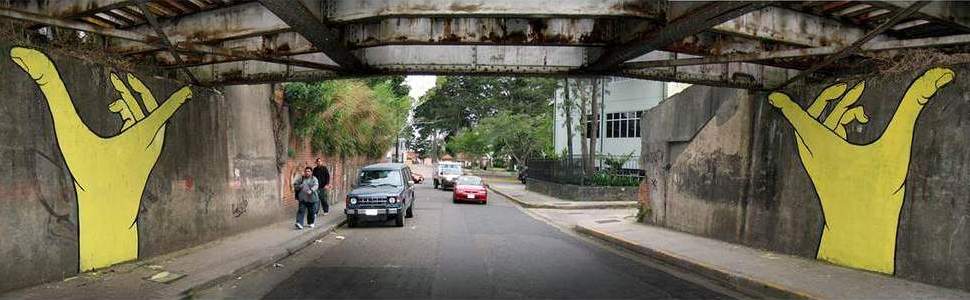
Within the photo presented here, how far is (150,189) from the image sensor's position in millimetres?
9898

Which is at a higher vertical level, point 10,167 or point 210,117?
point 210,117

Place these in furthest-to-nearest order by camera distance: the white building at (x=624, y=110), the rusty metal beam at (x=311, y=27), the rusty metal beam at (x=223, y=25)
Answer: the white building at (x=624, y=110), the rusty metal beam at (x=223, y=25), the rusty metal beam at (x=311, y=27)

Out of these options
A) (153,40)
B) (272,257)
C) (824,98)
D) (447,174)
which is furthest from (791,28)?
(447,174)

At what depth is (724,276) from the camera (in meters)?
9.16

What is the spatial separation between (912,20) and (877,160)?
200 cm

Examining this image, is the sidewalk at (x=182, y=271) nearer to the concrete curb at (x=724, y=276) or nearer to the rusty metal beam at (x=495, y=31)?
the rusty metal beam at (x=495, y=31)

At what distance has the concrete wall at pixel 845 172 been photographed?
25.7 feet

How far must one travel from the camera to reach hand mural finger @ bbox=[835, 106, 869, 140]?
930 cm

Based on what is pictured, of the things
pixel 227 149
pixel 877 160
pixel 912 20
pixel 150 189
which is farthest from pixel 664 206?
pixel 150 189

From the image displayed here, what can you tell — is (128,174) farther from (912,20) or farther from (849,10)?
(912,20)

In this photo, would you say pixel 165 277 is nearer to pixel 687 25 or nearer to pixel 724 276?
pixel 687 25

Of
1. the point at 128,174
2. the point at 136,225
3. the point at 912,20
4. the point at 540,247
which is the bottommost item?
the point at 540,247

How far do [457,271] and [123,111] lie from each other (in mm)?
5561

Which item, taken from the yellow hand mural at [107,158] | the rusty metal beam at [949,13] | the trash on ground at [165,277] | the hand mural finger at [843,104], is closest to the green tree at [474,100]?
the hand mural finger at [843,104]
